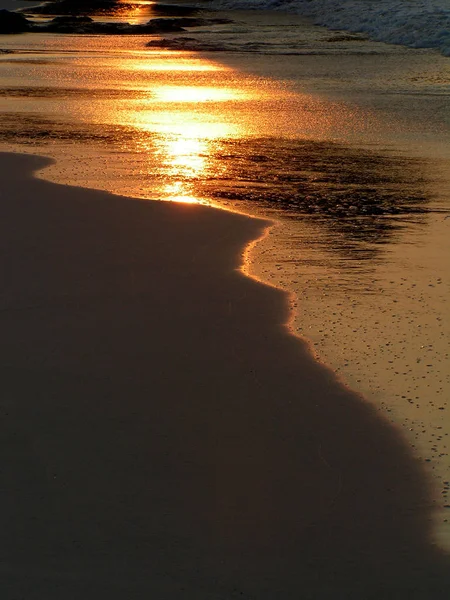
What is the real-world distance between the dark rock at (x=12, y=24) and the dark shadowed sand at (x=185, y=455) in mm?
29826

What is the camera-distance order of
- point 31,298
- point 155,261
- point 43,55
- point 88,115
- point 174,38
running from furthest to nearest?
point 174,38
point 43,55
point 88,115
point 155,261
point 31,298

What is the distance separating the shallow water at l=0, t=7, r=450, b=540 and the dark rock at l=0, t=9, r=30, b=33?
1222cm

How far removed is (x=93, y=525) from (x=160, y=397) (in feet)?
3.71

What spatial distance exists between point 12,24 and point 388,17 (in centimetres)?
1315

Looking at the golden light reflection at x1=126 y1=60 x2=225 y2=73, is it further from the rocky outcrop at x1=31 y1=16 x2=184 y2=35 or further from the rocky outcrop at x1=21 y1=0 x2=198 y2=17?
the rocky outcrop at x1=21 y1=0 x2=198 y2=17

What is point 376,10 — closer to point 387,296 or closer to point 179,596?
point 387,296

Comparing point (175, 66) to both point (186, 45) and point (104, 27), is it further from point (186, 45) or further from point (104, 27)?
point (104, 27)

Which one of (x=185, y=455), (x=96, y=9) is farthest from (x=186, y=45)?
(x=185, y=455)

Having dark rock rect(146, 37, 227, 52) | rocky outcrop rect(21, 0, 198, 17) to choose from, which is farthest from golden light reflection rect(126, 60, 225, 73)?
rocky outcrop rect(21, 0, 198, 17)

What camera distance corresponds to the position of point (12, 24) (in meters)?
35.1

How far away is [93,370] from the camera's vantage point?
5066mm

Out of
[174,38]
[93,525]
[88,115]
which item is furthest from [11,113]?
[174,38]

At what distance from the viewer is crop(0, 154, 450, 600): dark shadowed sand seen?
3.51 meters

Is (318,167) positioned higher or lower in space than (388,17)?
lower
